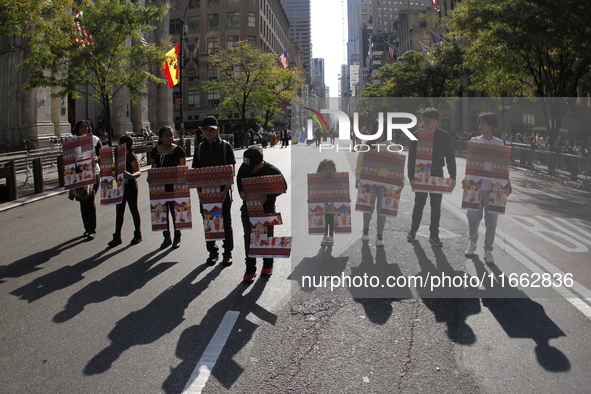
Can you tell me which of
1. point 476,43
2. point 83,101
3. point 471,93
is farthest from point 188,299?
point 471,93

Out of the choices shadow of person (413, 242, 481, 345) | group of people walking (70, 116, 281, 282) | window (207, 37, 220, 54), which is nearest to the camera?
shadow of person (413, 242, 481, 345)

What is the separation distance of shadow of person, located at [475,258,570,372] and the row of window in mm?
81846

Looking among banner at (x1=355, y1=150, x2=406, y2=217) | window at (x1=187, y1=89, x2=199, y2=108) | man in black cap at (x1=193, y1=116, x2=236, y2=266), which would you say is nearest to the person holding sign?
banner at (x1=355, y1=150, x2=406, y2=217)

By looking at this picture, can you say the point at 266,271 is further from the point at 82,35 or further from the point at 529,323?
the point at 82,35

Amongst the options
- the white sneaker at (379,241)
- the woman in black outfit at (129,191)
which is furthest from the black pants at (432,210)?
the woman in black outfit at (129,191)

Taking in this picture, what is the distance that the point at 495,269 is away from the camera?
656 centimetres

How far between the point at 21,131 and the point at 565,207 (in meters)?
26.2

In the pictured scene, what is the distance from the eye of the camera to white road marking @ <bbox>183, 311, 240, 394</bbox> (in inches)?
146

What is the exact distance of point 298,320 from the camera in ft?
16.2

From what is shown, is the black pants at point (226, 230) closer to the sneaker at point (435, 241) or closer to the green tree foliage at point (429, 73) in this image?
the sneaker at point (435, 241)

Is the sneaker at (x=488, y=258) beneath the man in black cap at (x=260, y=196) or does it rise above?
beneath

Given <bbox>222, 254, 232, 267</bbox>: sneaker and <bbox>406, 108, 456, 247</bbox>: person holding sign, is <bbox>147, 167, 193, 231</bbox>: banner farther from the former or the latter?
<bbox>406, 108, 456, 247</bbox>: person holding sign

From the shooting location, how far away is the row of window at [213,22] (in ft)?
268

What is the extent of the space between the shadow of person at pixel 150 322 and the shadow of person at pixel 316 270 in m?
1.09
